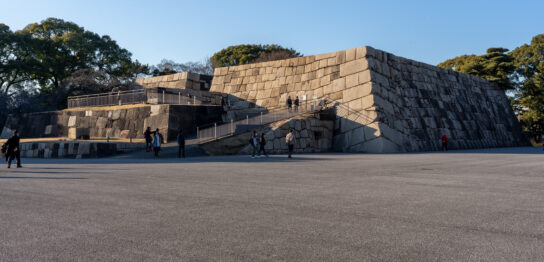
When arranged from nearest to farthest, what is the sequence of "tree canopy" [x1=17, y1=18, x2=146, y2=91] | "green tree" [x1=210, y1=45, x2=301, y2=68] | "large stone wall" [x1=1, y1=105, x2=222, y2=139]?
"large stone wall" [x1=1, y1=105, x2=222, y2=139] → "tree canopy" [x1=17, y1=18, x2=146, y2=91] → "green tree" [x1=210, y1=45, x2=301, y2=68]

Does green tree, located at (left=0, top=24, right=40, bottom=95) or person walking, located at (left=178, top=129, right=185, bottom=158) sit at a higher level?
green tree, located at (left=0, top=24, right=40, bottom=95)

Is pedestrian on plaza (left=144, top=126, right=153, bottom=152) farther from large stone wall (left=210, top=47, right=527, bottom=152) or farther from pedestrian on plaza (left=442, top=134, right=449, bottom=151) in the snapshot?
pedestrian on plaza (left=442, top=134, right=449, bottom=151)

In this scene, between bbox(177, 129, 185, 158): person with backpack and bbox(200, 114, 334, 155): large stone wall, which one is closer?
bbox(177, 129, 185, 158): person with backpack

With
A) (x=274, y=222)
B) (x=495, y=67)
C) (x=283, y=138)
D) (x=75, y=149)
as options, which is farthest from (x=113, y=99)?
(x=495, y=67)

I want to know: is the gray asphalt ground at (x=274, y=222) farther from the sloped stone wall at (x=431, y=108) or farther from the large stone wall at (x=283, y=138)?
the sloped stone wall at (x=431, y=108)

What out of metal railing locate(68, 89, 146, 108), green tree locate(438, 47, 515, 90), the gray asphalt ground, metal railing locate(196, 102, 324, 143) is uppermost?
green tree locate(438, 47, 515, 90)

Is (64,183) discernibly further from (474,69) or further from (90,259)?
(474,69)

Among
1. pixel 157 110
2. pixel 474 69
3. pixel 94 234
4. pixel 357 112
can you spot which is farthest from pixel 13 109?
pixel 474 69

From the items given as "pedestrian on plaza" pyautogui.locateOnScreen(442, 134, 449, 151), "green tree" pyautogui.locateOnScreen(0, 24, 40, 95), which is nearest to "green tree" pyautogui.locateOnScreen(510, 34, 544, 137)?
"pedestrian on plaza" pyautogui.locateOnScreen(442, 134, 449, 151)

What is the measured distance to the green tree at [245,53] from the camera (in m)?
62.4

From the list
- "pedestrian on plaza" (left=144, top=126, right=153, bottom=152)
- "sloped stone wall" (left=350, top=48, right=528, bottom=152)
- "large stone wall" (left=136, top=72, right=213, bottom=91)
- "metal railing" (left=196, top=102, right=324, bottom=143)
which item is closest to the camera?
"pedestrian on plaza" (left=144, top=126, right=153, bottom=152)

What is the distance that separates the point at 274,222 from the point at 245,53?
197 ft

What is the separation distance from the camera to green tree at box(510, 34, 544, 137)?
145ft

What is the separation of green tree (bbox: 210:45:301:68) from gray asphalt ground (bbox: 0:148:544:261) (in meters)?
54.3
